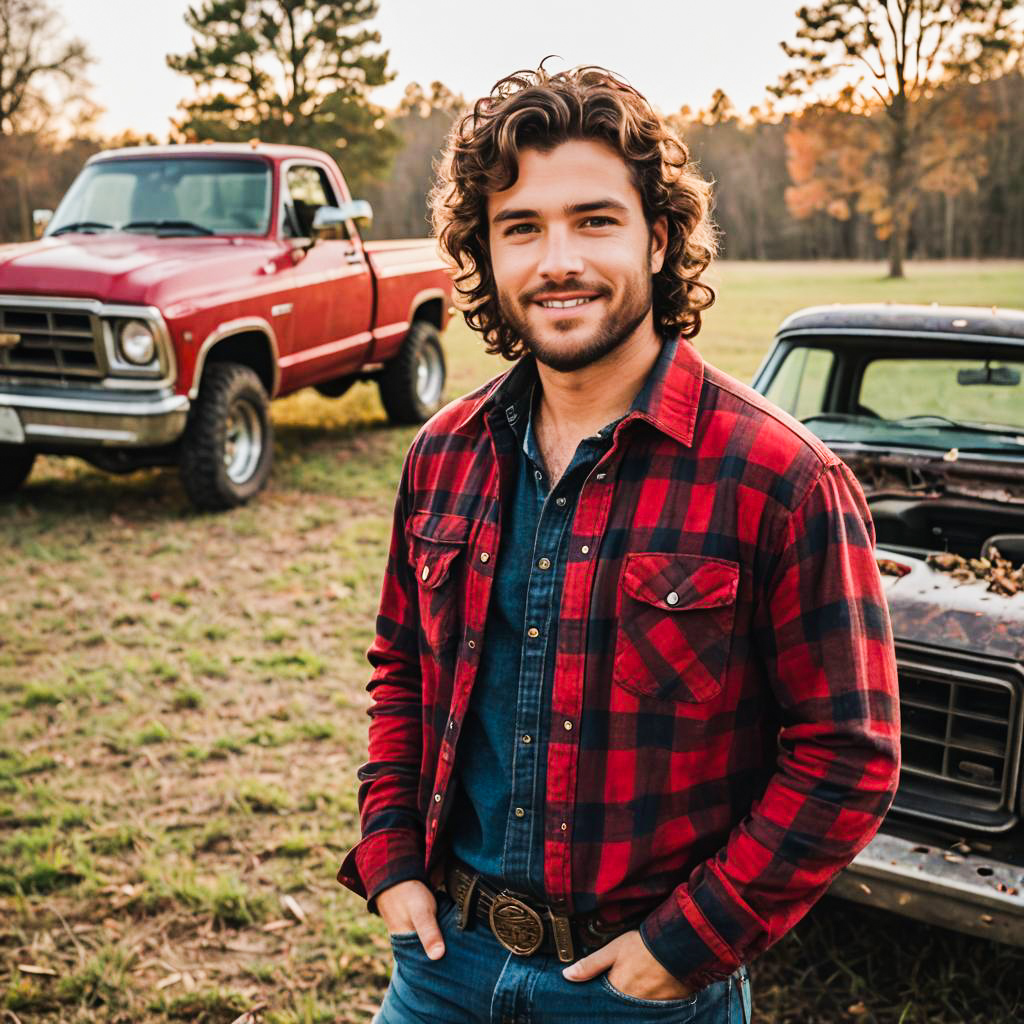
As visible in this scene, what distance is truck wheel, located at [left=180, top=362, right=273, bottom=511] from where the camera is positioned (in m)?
7.18

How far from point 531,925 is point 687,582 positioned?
58 centimetres

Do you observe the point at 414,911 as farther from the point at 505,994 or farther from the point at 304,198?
the point at 304,198

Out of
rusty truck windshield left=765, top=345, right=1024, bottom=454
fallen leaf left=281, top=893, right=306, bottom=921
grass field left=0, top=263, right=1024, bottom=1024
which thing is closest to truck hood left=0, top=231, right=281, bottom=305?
grass field left=0, top=263, right=1024, bottom=1024

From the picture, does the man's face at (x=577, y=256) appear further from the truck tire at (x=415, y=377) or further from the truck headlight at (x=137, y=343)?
the truck tire at (x=415, y=377)

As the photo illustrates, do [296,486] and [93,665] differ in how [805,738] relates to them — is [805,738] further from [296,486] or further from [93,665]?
[296,486]

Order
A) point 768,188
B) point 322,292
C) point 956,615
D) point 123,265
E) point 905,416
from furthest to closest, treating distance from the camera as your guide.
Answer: point 768,188 < point 322,292 < point 123,265 < point 905,416 < point 956,615

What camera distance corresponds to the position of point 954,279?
3588cm

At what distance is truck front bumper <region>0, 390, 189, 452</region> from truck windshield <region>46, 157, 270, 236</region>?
1771 millimetres

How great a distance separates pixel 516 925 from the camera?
1.66 m

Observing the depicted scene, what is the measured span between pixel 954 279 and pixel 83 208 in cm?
3344

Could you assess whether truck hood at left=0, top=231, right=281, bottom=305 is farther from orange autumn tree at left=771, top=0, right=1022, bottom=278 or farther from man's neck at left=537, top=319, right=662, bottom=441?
orange autumn tree at left=771, top=0, right=1022, bottom=278

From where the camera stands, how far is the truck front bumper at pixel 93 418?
679 centimetres

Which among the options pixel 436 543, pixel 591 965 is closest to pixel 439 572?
pixel 436 543

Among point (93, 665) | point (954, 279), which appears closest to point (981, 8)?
point (954, 279)
